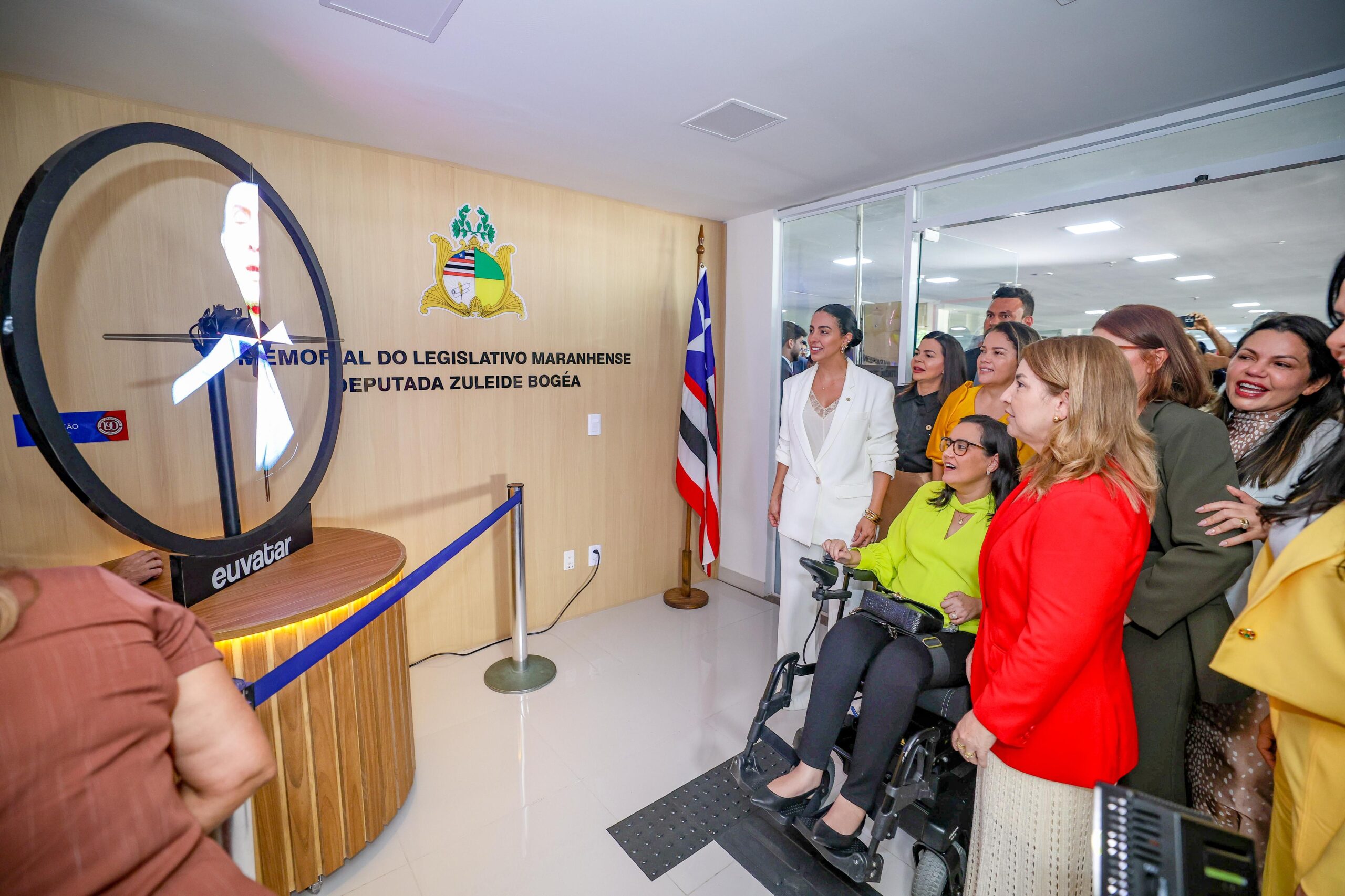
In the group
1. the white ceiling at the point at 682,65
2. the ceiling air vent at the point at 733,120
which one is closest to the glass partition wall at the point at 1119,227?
the white ceiling at the point at 682,65

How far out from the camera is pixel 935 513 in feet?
6.97

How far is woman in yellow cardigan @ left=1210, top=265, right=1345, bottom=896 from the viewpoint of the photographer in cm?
104

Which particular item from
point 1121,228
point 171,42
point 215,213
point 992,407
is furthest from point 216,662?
point 1121,228

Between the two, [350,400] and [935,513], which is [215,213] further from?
[935,513]

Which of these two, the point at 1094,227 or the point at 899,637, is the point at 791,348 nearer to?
the point at 1094,227

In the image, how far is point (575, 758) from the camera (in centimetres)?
250

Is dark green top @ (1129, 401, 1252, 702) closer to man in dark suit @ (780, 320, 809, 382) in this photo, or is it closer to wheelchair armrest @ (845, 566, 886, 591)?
wheelchair armrest @ (845, 566, 886, 591)

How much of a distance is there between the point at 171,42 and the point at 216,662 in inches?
79.6

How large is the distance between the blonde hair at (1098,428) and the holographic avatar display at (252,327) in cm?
229

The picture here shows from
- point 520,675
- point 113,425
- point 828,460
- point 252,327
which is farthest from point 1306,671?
point 113,425

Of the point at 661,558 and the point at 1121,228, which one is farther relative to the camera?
the point at 661,558

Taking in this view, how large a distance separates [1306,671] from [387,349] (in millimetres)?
3300

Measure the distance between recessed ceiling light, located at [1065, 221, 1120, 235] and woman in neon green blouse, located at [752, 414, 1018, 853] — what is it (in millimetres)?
1226

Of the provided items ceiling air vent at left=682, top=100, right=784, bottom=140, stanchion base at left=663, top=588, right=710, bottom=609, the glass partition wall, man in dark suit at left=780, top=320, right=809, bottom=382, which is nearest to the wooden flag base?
stanchion base at left=663, top=588, right=710, bottom=609
